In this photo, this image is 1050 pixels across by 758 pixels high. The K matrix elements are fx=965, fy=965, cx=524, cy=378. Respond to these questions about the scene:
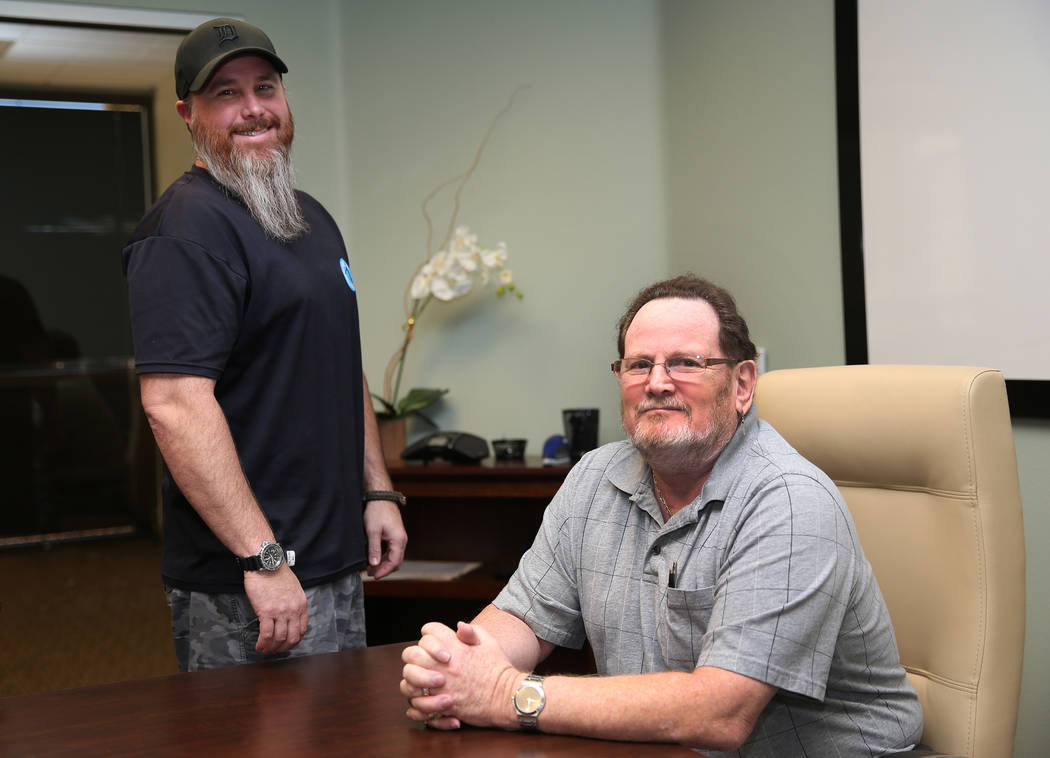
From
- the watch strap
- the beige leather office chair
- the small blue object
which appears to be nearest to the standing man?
the watch strap

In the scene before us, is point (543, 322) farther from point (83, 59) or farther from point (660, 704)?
point (660, 704)

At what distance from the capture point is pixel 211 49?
176 cm

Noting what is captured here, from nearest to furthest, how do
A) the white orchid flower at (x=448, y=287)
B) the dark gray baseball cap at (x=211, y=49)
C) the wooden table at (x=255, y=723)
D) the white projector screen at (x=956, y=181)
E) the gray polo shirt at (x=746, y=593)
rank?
the wooden table at (x=255, y=723)
the gray polo shirt at (x=746, y=593)
the dark gray baseball cap at (x=211, y=49)
the white projector screen at (x=956, y=181)
the white orchid flower at (x=448, y=287)

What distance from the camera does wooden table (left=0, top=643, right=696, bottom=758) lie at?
1.08 metres

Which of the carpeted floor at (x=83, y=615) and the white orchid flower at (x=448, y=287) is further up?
the white orchid flower at (x=448, y=287)

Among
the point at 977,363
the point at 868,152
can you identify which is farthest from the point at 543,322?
the point at 977,363

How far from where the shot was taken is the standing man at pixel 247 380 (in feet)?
5.25

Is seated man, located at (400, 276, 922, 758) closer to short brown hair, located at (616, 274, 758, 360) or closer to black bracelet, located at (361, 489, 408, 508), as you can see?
short brown hair, located at (616, 274, 758, 360)

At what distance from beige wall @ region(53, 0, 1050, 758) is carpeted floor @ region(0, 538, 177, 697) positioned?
1.37 m

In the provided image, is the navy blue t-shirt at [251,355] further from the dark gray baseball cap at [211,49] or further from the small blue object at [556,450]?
the small blue object at [556,450]

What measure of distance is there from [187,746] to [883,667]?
35.9 inches

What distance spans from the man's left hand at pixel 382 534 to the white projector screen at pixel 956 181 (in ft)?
3.83

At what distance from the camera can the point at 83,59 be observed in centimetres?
334

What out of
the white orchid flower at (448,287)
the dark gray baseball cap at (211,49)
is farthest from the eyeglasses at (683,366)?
the white orchid flower at (448,287)
